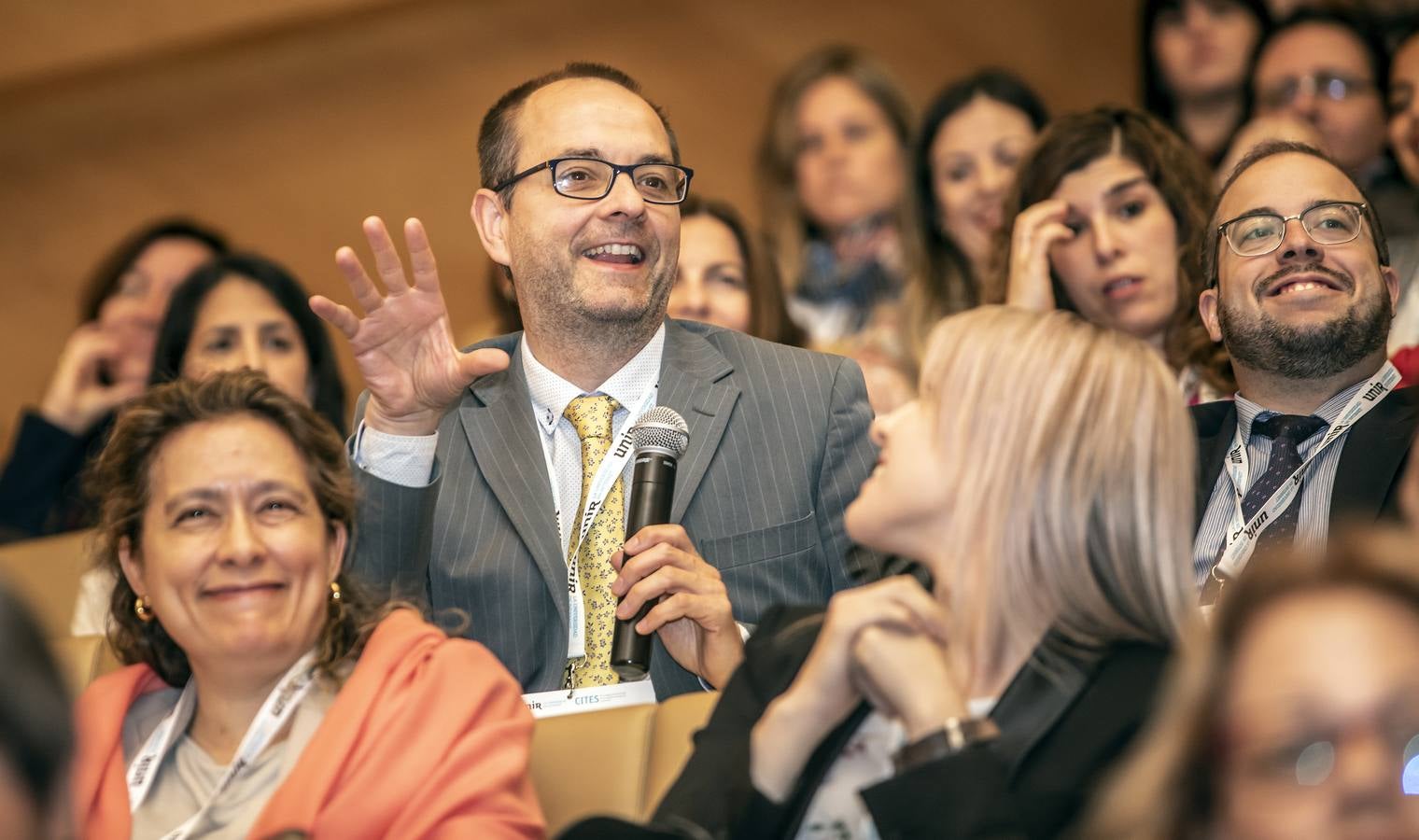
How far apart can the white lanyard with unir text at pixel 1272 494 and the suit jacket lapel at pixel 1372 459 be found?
0.03 m

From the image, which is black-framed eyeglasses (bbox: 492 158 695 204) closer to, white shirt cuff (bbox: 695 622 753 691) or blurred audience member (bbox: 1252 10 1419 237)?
white shirt cuff (bbox: 695 622 753 691)

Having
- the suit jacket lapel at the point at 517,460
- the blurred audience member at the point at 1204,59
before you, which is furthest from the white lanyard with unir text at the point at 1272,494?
the blurred audience member at the point at 1204,59

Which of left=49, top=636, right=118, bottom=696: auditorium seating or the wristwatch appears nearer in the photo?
the wristwatch

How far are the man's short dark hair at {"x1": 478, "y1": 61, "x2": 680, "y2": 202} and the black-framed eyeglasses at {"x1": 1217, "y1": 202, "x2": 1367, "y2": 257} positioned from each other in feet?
3.42

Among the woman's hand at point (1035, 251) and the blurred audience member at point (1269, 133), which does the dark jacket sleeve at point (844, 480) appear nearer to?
the woman's hand at point (1035, 251)

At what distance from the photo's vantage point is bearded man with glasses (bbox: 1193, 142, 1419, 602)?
8.66 feet

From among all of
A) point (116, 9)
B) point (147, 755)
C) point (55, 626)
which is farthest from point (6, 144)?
point (147, 755)

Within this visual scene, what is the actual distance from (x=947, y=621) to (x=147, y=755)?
1195mm

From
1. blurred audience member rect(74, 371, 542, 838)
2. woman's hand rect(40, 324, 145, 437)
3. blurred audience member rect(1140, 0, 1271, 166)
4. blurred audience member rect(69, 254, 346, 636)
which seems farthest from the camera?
blurred audience member rect(1140, 0, 1271, 166)

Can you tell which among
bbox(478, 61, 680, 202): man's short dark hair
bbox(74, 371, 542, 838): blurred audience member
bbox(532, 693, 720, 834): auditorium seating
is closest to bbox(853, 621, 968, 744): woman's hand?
bbox(532, 693, 720, 834): auditorium seating

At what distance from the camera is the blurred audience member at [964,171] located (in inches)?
168

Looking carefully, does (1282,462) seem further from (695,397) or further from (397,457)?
(397,457)

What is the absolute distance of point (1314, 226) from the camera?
2.85 m

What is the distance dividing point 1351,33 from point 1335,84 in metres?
0.17
